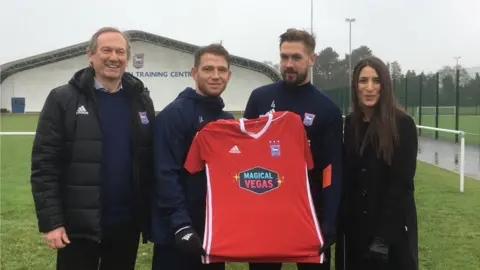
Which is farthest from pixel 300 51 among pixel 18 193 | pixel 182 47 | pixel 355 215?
pixel 182 47

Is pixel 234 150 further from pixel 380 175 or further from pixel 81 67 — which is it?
pixel 81 67

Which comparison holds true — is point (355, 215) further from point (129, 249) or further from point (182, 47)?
point (182, 47)

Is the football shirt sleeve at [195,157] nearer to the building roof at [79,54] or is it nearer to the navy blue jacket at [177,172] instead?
the navy blue jacket at [177,172]

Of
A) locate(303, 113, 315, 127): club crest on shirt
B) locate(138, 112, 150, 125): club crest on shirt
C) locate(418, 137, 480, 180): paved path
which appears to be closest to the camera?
locate(138, 112, 150, 125): club crest on shirt

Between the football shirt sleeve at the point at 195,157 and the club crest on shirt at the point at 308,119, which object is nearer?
the football shirt sleeve at the point at 195,157

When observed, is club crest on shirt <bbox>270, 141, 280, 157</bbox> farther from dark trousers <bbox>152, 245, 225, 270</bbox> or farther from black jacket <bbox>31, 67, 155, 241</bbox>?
black jacket <bbox>31, 67, 155, 241</bbox>

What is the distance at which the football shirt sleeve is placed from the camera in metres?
2.85

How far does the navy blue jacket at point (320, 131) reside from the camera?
9.93ft

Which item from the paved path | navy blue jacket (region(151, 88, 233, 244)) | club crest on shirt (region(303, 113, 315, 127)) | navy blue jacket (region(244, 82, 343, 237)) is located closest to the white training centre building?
the paved path

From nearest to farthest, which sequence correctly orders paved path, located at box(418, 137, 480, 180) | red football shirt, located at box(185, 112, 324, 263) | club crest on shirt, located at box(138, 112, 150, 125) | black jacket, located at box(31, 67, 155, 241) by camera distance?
1. red football shirt, located at box(185, 112, 324, 263)
2. black jacket, located at box(31, 67, 155, 241)
3. club crest on shirt, located at box(138, 112, 150, 125)
4. paved path, located at box(418, 137, 480, 180)

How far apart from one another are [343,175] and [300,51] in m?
0.88

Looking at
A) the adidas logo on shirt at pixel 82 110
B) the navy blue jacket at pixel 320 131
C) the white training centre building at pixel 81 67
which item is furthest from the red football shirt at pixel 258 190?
the white training centre building at pixel 81 67

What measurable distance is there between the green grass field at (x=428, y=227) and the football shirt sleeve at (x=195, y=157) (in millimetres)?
2794

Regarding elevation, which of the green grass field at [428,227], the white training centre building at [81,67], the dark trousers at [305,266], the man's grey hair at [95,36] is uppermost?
the white training centre building at [81,67]
